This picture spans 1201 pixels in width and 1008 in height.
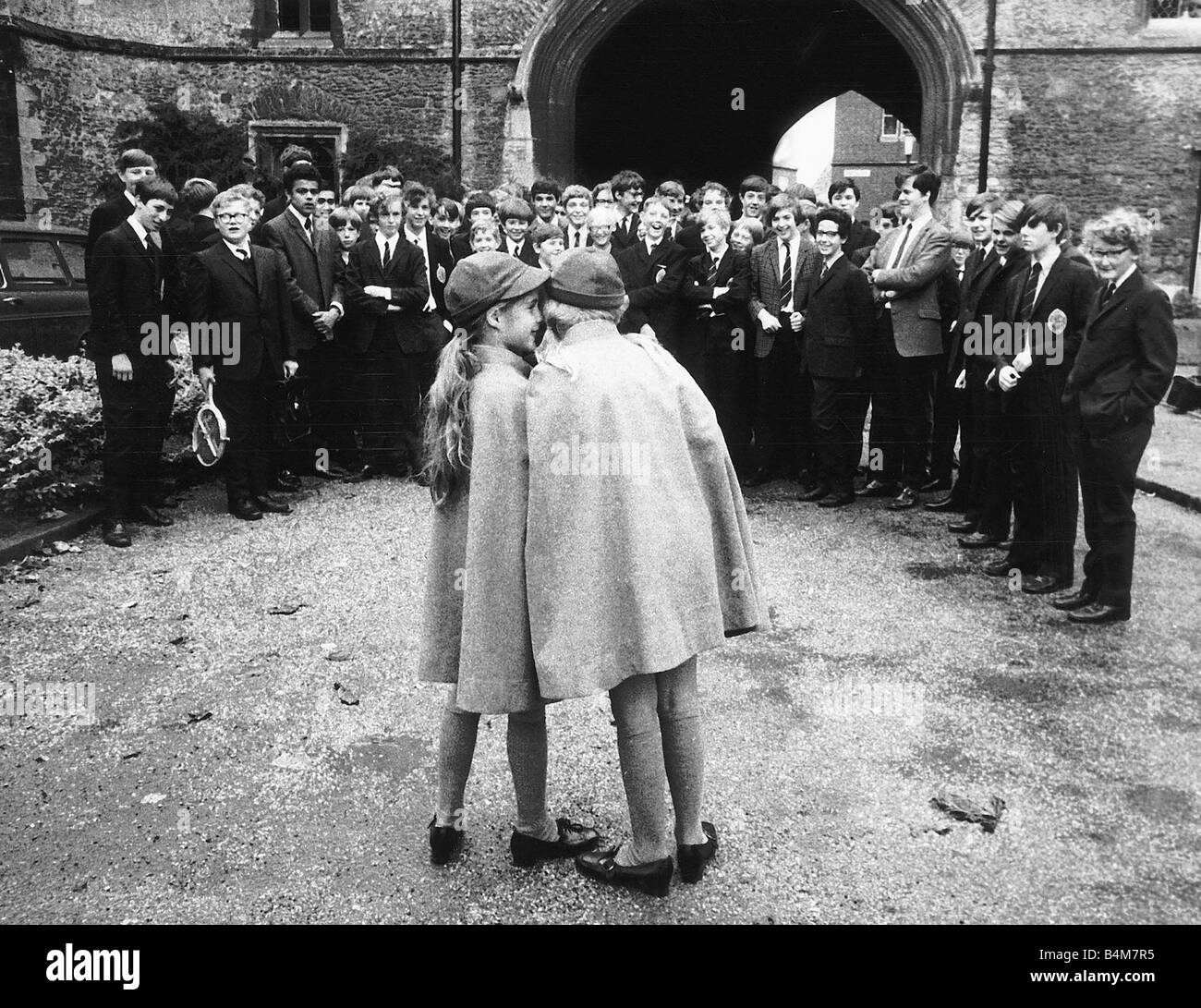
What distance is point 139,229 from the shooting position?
7676mm

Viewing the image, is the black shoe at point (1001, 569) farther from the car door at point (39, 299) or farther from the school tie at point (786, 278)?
the car door at point (39, 299)

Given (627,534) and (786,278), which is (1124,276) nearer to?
(786,278)

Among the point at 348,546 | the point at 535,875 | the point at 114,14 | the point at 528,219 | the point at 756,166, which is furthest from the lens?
the point at 756,166

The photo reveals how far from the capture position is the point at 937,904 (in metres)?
3.46

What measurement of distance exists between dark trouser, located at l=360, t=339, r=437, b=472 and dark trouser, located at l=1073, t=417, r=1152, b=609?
5266mm

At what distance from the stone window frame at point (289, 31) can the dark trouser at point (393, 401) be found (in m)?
9.72

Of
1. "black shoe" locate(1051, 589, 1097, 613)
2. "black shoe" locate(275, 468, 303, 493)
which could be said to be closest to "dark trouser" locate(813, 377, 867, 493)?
"black shoe" locate(1051, 589, 1097, 613)

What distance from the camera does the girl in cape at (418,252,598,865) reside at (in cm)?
336

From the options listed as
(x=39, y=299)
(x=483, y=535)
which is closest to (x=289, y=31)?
(x=39, y=299)

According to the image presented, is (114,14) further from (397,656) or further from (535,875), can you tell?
(535,875)

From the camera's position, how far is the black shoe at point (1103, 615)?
244 inches

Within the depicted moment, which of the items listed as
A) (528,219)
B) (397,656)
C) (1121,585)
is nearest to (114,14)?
(528,219)

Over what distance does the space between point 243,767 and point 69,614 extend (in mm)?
2325

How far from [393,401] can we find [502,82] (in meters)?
8.96
